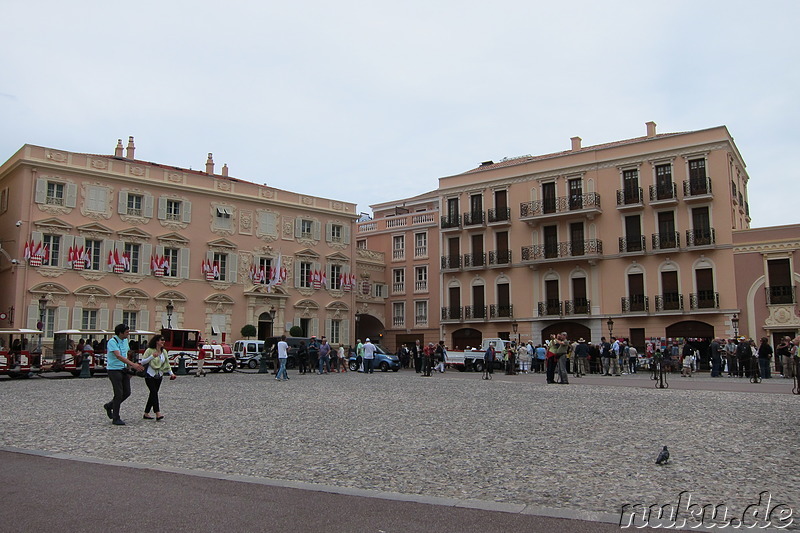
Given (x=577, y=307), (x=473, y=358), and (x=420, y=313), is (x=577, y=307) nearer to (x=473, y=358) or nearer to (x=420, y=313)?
(x=473, y=358)

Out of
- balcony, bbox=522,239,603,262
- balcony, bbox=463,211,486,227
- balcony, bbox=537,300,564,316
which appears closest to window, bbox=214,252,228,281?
balcony, bbox=463,211,486,227

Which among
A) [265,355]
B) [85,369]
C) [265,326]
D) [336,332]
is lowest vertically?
[85,369]

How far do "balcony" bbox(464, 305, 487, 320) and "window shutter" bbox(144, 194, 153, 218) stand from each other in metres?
20.6

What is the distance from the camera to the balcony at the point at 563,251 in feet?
137

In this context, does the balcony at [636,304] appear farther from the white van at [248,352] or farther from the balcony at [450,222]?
the white van at [248,352]

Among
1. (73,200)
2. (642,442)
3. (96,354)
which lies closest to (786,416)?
(642,442)

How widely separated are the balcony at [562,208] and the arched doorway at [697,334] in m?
8.14

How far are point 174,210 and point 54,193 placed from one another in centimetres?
676

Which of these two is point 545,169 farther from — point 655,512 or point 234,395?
point 655,512

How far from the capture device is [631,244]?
41.0 meters

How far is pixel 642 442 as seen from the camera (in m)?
9.42

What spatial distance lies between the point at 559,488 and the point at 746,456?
10.2ft

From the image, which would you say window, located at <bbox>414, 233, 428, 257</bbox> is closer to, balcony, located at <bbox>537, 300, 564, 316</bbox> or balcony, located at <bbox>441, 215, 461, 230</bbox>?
balcony, located at <bbox>441, 215, 461, 230</bbox>

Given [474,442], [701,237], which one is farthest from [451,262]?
[474,442]
